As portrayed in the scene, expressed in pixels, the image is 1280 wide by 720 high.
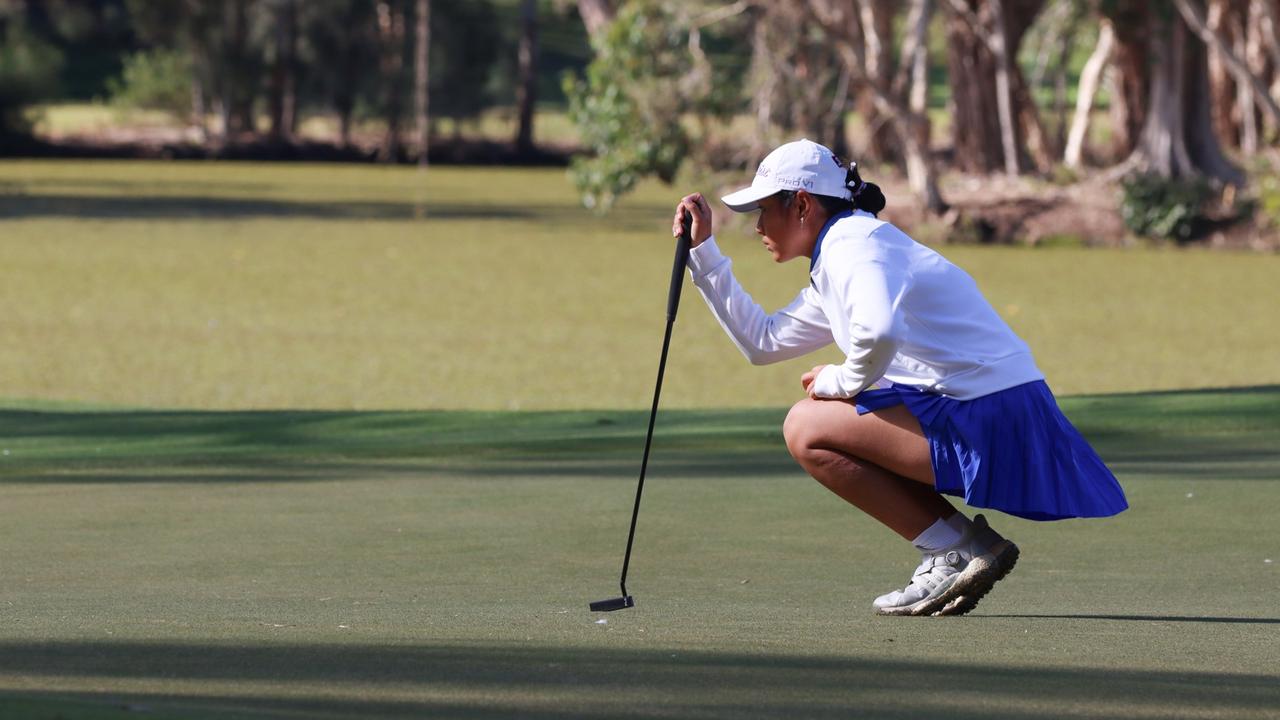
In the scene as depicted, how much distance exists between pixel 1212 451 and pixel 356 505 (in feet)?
11.0

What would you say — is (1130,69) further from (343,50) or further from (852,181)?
(343,50)

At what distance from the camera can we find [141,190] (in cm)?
3644


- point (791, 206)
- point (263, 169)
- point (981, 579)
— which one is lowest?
point (263, 169)

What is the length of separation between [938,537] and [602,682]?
1467mm

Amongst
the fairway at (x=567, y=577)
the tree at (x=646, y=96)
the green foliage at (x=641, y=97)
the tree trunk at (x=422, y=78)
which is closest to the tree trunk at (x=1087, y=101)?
the tree at (x=646, y=96)

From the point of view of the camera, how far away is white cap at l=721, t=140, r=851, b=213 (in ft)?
15.9

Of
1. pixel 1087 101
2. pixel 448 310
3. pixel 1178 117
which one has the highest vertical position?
pixel 1178 117

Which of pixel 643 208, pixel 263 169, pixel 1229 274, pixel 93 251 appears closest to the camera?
pixel 1229 274

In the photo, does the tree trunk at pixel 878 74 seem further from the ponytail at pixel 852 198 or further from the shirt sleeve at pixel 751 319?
the ponytail at pixel 852 198

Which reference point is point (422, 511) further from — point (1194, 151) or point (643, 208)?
point (643, 208)

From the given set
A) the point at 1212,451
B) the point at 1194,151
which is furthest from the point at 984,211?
the point at 1212,451

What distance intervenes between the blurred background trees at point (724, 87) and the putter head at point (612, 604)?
67.4 feet

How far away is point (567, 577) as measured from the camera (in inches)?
224

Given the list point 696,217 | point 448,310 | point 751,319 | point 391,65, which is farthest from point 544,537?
point 391,65
